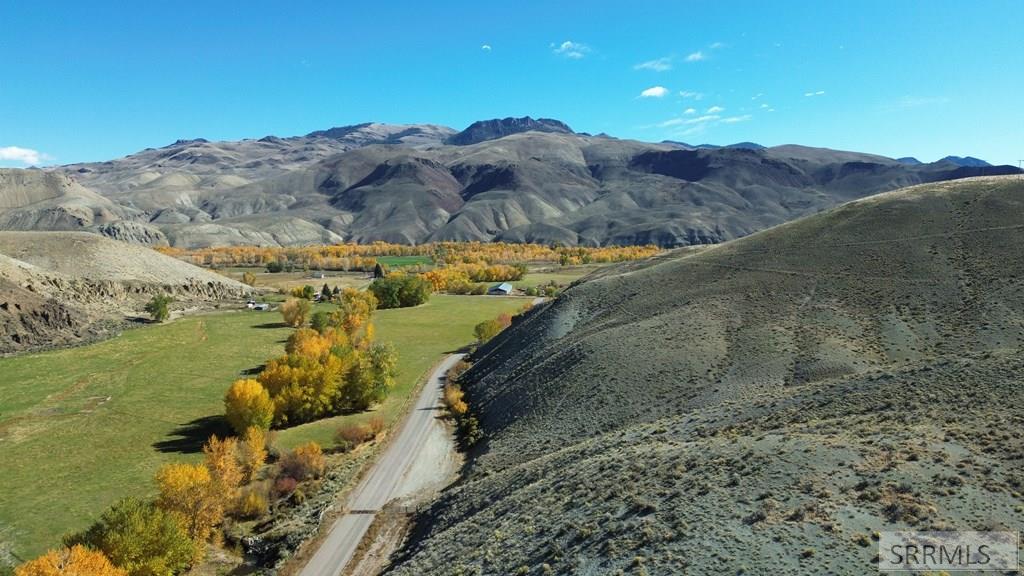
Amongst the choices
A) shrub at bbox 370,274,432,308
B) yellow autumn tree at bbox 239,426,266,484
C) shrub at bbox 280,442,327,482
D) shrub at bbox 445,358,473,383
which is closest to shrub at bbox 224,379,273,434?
yellow autumn tree at bbox 239,426,266,484

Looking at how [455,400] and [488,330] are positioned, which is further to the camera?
[488,330]

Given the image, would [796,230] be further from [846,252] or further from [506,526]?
[506,526]

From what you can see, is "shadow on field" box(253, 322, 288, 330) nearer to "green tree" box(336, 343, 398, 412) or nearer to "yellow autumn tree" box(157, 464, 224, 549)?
"green tree" box(336, 343, 398, 412)

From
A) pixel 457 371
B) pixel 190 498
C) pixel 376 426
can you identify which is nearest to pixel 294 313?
pixel 457 371

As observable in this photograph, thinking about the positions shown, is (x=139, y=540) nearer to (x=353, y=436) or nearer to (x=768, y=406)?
(x=353, y=436)

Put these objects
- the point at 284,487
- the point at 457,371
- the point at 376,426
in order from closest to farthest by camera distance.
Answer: the point at 284,487 < the point at 376,426 < the point at 457,371

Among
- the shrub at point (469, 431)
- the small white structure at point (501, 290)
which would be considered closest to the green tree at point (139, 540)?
the shrub at point (469, 431)

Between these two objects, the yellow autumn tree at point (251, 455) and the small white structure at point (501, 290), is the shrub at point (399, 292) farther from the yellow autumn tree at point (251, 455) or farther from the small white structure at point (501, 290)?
the yellow autumn tree at point (251, 455)
